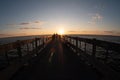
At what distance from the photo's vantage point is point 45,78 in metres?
4.76

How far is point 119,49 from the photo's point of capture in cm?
348

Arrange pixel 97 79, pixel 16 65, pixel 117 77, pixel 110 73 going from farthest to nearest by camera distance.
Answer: pixel 16 65 → pixel 97 79 → pixel 110 73 → pixel 117 77

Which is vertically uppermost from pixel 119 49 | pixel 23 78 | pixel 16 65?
pixel 119 49

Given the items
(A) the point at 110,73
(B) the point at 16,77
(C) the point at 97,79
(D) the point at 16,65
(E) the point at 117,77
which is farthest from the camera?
(D) the point at 16,65

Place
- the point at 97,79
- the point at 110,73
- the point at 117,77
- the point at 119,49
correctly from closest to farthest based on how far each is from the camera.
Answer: the point at 119,49
the point at 117,77
the point at 110,73
the point at 97,79

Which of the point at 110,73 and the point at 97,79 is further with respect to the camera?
the point at 97,79

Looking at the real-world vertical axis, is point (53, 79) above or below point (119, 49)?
below

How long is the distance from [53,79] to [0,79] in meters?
1.88

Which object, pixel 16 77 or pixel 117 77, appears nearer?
pixel 117 77

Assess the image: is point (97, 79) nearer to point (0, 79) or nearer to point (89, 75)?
point (89, 75)

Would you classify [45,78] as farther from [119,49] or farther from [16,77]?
[119,49]

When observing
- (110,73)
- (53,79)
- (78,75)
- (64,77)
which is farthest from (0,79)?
(110,73)

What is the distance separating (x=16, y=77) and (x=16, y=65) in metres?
0.72

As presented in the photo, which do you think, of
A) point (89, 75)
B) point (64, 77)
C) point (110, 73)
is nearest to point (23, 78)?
point (64, 77)
